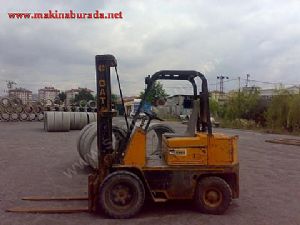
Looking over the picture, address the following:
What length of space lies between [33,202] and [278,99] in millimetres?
35764

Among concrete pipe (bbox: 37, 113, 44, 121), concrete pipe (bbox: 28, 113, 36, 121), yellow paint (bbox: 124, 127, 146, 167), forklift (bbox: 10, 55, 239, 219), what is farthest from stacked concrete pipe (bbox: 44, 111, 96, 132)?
yellow paint (bbox: 124, 127, 146, 167)

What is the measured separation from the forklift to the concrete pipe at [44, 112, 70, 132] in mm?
20537

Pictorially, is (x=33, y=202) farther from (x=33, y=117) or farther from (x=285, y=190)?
(x=33, y=117)

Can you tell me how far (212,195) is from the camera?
6797 mm

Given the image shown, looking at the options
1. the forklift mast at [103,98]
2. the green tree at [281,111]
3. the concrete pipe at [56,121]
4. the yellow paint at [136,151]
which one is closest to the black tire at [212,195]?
the yellow paint at [136,151]

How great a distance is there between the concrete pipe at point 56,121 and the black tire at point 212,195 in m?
21.3

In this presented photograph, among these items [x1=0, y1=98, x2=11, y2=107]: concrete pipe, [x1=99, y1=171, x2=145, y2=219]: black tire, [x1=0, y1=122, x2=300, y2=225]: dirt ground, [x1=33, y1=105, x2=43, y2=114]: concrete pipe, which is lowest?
[x1=0, y1=122, x2=300, y2=225]: dirt ground

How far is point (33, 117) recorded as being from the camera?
4375cm

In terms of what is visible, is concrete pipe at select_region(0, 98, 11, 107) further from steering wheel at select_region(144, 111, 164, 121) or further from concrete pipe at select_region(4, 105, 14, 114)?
steering wheel at select_region(144, 111, 164, 121)

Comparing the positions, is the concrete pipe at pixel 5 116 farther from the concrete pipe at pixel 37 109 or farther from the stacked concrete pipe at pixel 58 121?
the stacked concrete pipe at pixel 58 121

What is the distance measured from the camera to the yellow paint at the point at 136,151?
666 centimetres

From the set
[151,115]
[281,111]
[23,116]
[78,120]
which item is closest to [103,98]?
[151,115]

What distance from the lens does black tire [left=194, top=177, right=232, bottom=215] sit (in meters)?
6.74

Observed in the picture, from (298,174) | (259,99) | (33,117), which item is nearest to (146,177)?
(298,174)
